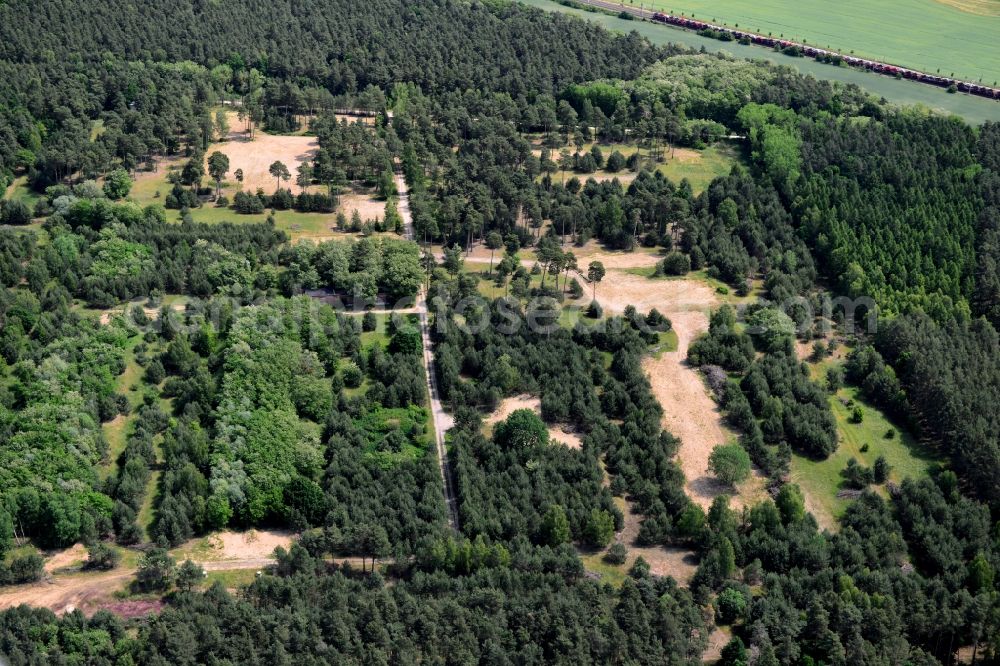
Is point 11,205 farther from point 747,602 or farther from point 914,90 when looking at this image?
point 914,90

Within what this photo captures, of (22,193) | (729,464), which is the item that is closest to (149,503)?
(729,464)

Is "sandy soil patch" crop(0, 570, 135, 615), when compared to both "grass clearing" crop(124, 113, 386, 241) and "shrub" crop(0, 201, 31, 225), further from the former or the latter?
"shrub" crop(0, 201, 31, 225)

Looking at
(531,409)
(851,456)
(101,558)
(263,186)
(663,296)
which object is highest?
(663,296)

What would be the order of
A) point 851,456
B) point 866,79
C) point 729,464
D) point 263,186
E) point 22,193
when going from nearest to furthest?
point 729,464 < point 851,456 < point 22,193 < point 263,186 < point 866,79

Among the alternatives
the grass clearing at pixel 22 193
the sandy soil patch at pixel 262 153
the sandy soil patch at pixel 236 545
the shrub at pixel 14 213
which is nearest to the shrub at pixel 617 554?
the sandy soil patch at pixel 236 545

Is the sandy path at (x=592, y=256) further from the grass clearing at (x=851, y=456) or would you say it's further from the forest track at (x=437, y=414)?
the grass clearing at (x=851, y=456)

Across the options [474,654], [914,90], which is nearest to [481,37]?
[914,90]

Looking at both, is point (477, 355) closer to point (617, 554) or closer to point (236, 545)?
point (617, 554)
